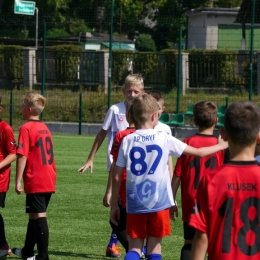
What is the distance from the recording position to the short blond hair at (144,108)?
18.9 feet

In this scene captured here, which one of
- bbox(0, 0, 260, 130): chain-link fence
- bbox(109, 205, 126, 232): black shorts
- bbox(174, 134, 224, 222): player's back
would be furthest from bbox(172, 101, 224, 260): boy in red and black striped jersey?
bbox(0, 0, 260, 130): chain-link fence

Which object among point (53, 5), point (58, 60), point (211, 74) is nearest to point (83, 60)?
point (58, 60)

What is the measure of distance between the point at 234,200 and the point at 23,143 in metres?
3.41

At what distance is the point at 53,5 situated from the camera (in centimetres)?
4816

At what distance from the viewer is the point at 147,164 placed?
575cm

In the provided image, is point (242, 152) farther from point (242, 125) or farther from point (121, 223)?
point (121, 223)

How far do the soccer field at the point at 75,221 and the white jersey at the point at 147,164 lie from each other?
198 cm

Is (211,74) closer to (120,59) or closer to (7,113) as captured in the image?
(120,59)

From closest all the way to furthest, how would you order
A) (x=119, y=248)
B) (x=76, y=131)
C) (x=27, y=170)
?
(x=27, y=170) < (x=119, y=248) < (x=76, y=131)

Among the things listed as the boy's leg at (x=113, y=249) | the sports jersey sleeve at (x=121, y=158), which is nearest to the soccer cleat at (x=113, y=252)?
the boy's leg at (x=113, y=249)

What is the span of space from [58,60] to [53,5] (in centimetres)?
2064

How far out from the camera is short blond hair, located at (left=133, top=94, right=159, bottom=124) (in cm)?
575

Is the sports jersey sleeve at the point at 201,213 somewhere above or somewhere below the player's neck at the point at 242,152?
below

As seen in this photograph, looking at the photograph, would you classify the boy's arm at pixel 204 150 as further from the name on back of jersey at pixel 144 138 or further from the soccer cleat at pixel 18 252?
the soccer cleat at pixel 18 252
